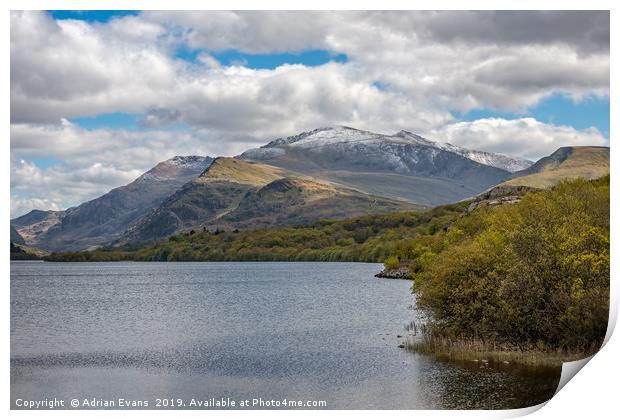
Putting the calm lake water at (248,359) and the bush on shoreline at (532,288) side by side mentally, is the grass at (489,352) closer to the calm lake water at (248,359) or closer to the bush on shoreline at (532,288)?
the bush on shoreline at (532,288)

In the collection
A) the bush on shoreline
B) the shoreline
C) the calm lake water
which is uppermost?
the bush on shoreline

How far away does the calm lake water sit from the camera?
30.7 m

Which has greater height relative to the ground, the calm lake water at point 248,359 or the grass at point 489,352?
the grass at point 489,352

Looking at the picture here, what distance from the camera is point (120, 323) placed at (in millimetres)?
55781

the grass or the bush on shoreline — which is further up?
the bush on shoreline

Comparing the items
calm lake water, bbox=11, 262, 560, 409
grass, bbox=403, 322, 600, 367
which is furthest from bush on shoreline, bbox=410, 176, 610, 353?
calm lake water, bbox=11, 262, 560, 409

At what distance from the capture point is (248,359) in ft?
127

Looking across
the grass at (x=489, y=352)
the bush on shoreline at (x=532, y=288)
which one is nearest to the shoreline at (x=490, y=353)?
the grass at (x=489, y=352)

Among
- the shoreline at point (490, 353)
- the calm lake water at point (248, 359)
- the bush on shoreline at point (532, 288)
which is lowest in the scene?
the calm lake water at point (248, 359)

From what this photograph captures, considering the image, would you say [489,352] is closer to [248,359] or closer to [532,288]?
[532,288]

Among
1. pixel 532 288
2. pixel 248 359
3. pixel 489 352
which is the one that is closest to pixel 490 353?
pixel 489 352

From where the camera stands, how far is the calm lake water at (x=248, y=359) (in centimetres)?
3066

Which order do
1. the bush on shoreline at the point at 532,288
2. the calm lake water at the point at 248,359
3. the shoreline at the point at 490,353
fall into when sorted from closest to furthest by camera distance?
the calm lake water at the point at 248,359
the bush on shoreline at the point at 532,288
the shoreline at the point at 490,353

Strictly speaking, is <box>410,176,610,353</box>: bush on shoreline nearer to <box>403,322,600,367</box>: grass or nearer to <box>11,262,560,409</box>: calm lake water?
<box>403,322,600,367</box>: grass
